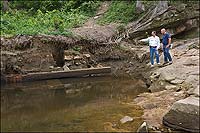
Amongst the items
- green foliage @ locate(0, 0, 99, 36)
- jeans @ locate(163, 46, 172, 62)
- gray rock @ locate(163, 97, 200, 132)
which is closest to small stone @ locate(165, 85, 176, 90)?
jeans @ locate(163, 46, 172, 62)

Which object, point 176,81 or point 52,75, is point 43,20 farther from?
point 176,81

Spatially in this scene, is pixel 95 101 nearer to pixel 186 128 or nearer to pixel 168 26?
pixel 186 128

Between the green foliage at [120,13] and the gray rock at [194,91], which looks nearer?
the gray rock at [194,91]

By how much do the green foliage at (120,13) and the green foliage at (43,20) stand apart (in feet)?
4.66

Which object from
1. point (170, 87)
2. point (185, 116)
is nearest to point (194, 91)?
point (170, 87)

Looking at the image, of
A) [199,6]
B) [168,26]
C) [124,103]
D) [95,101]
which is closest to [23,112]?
[95,101]

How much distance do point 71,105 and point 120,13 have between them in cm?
1312

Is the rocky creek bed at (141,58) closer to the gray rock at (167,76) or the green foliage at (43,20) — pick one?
the gray rock at (167,76)

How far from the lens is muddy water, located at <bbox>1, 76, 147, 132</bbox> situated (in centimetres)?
1088

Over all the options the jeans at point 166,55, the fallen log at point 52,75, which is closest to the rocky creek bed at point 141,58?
the fallen log at point 52,75

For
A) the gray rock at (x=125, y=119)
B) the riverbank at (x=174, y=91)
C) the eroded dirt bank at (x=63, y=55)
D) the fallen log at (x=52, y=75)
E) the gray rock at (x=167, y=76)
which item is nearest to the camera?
the riverbank at (x=174, y=91)

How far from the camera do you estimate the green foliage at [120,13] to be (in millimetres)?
A: 23891

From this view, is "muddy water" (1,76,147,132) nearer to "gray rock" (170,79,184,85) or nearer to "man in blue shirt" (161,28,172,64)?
"gray rock" (170,79,184,85)

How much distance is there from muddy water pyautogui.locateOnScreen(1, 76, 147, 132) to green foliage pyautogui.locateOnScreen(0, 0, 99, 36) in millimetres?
3666
